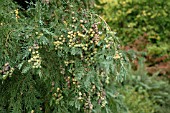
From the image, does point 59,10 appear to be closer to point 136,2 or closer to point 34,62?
point 34,62

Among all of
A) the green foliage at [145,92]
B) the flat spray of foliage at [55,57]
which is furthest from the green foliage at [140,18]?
the flat spray of foliage at [55,57]

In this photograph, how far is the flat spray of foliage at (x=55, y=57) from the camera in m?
1.73

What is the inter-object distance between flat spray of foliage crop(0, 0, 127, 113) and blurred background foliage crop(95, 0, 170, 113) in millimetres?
2870

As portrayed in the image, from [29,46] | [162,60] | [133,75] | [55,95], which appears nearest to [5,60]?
[29,46]

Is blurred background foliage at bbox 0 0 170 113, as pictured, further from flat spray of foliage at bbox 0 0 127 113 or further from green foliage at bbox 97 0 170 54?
flat spray of foliage at bbox 0 0 127 113

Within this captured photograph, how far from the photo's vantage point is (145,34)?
568 centimetres

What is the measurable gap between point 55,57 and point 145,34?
3939 millimetres

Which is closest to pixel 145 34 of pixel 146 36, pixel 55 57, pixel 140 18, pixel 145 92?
pixel 146 36

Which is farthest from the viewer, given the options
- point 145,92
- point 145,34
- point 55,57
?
point 145,34

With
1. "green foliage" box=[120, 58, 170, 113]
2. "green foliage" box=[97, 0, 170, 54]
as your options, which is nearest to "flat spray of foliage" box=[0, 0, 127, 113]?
"green foliage" box=[120, 58, 170, 113]

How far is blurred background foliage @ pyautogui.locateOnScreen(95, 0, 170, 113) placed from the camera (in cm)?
489

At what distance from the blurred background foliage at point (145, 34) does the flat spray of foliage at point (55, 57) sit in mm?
2870

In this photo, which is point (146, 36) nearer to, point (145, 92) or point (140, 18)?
point (140, 18)

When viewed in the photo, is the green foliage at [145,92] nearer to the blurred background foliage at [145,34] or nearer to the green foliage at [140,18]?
the blurred background foliage at [145,34]
